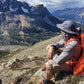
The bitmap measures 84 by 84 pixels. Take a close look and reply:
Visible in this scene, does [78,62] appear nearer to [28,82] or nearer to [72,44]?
[72,44]

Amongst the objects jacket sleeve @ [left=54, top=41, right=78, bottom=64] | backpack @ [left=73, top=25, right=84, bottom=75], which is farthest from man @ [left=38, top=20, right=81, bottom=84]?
backpack @ [left=73, top=25, right=84, bottom=75]

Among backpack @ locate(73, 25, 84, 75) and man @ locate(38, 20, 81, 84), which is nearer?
man @ locate(38, 20, 81, 84)

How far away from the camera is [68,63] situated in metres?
8.40

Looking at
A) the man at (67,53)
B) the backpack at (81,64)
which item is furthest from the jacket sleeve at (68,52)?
the backpack at (81,64)

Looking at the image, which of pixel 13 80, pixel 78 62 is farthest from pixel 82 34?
pixel 13 80

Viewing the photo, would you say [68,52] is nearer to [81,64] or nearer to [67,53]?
[67,53]

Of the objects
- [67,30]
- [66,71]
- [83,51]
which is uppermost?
[67,30]

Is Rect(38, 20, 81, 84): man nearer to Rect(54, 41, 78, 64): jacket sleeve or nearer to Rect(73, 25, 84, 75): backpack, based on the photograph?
Rect(54, 41, 78, 64): jacket sleeve

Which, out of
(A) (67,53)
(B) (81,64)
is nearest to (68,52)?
(A) (67,53)

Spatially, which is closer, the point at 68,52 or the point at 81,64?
the point at 68,52

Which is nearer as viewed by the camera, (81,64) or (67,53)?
(67,53)

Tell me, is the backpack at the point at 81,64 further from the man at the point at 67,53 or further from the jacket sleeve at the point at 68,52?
the jacket sleeve at the point at 68,52

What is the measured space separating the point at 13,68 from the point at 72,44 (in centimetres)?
998

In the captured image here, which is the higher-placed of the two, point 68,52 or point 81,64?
point 68,52
